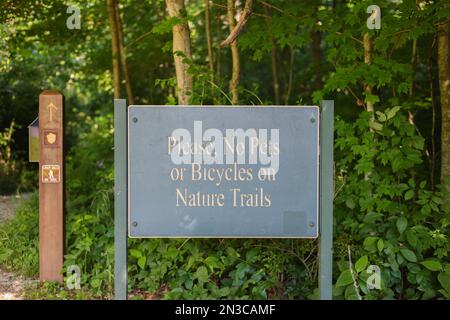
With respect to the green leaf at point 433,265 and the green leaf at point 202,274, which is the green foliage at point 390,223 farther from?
the green leaf at point 202,274

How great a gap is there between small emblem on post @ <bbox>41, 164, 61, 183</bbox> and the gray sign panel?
1.22 m

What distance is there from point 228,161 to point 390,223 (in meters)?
1.76

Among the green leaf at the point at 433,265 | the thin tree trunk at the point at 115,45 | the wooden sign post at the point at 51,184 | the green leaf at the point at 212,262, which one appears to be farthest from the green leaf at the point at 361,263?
the thin tree trunk at the point at 115,45

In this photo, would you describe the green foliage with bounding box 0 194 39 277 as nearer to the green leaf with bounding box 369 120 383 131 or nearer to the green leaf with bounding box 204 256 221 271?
the green leaf with bounding box 204 256 221 271

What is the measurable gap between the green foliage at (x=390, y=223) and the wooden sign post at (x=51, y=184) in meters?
2.43

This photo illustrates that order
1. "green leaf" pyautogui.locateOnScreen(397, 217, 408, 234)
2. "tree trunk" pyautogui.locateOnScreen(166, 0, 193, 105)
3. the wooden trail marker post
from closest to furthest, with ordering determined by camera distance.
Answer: the wooden trail marker post < "green leaf" pyautogui.locateOnScreen(397, 217, 408, 234) < "tree trunk" pyautogui.locateOnScreen(166, 0, 193, 105)

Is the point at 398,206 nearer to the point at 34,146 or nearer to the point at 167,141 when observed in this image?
the point at 167,141

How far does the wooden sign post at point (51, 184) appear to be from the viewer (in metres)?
5.17

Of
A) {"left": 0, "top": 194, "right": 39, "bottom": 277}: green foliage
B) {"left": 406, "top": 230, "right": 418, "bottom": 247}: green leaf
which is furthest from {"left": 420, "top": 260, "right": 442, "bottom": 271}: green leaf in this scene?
{"left": 0, "top": 194, "right": 39, "bottom": 277}: green foliage

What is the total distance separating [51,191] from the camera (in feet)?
17.1

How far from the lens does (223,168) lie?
4270 mm

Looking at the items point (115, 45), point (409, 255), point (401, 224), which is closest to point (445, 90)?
point (401, 224)

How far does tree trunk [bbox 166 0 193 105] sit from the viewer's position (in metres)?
6.30

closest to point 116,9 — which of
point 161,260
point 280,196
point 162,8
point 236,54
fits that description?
point 162,8
